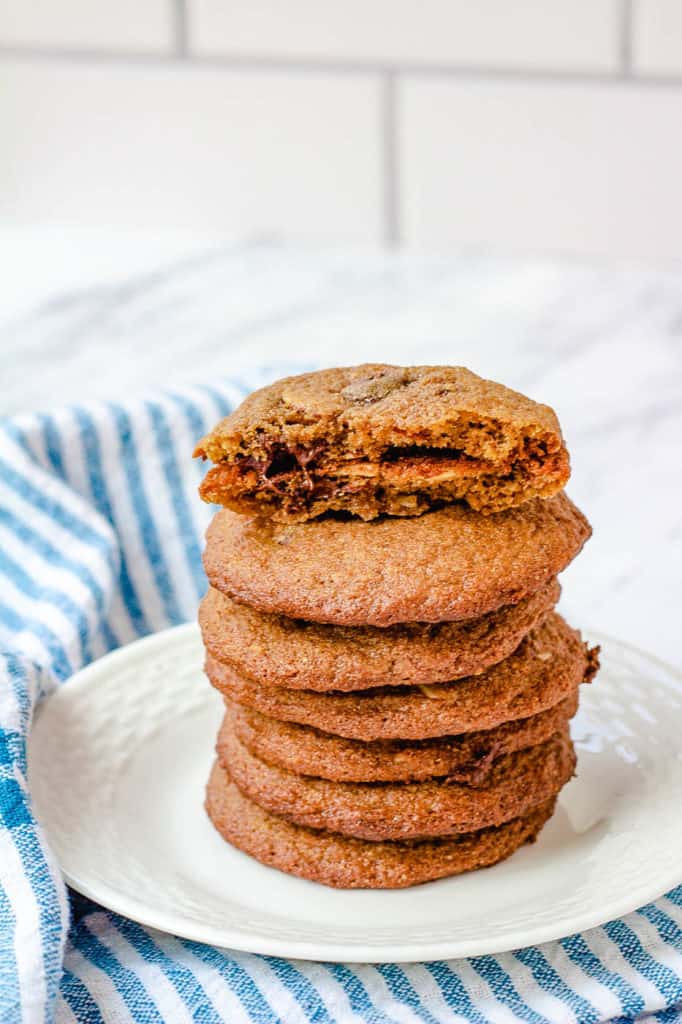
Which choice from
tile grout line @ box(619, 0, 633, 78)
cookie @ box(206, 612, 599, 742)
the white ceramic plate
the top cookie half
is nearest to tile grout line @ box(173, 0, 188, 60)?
tile grout line @ box(619, 0, 633, 78)

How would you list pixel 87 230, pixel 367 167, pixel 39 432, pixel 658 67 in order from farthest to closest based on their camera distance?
pixel 367 167, pixel 87 230, pixel 658 67, pixel 39 432

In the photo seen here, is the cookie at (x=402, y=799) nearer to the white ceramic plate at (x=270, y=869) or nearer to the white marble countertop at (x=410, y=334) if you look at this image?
the white ceramic plate at (x=270, y=869)

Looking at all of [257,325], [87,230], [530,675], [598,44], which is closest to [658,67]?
[598,44]

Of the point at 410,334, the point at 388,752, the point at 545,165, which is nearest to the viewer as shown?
the point at 388,752

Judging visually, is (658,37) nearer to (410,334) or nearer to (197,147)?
(410,334)

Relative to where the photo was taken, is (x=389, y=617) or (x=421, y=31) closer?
(x=389, y=617)

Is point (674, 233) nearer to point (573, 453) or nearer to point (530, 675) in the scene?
point (573, 453)

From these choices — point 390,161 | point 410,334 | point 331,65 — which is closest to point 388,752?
point 410,334
